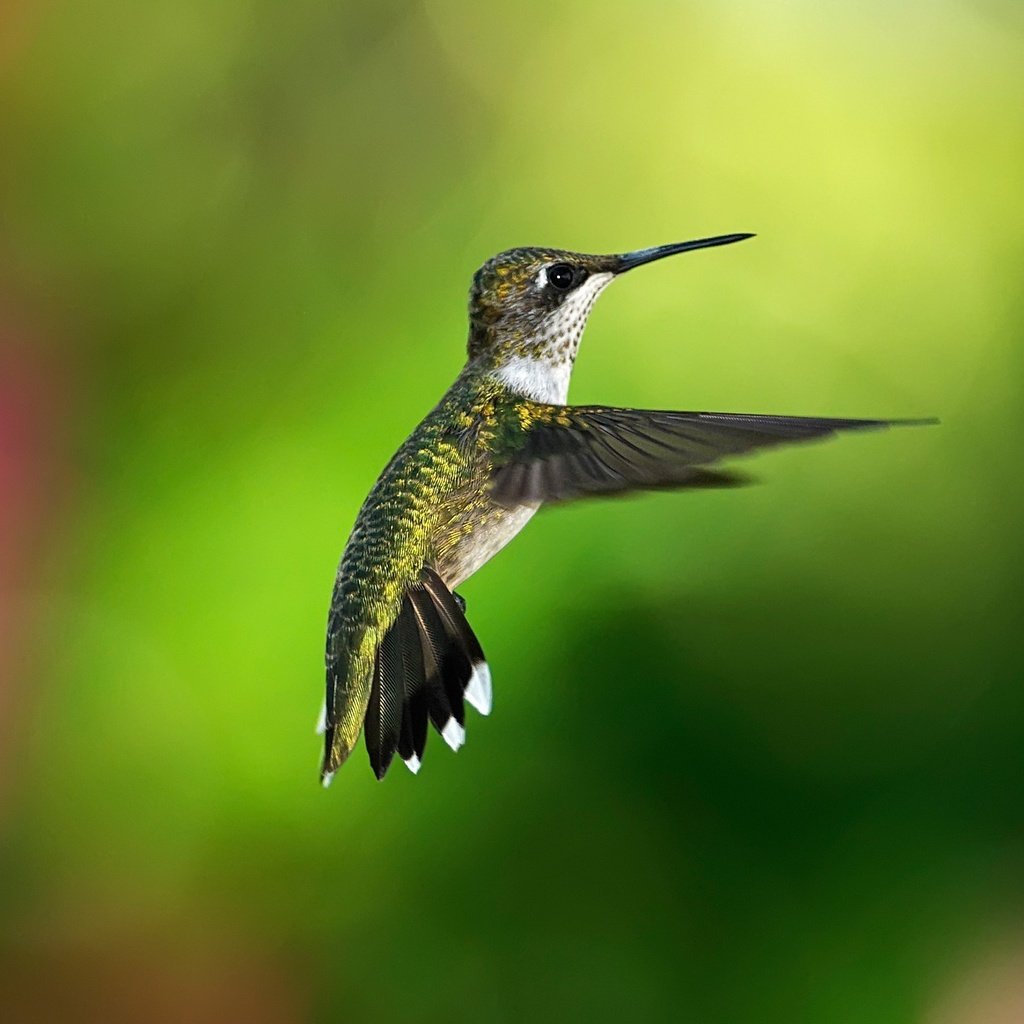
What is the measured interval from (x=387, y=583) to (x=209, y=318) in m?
0.94

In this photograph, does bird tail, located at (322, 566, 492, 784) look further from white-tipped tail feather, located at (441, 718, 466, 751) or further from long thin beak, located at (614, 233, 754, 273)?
long thin beak, located at (614, 233, 754, 273)

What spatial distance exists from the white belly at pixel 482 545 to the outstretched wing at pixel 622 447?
3cm

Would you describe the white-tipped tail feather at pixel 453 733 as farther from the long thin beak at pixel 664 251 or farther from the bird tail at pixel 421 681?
the long thin beak at pixel 664 251

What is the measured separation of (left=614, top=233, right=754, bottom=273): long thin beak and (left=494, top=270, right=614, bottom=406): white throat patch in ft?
0.09

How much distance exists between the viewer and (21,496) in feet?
4.59

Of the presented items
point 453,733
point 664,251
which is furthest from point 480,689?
point 664,251

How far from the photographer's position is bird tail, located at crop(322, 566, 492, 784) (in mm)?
631

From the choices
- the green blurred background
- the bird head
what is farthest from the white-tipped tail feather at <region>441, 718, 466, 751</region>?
the green blurred background

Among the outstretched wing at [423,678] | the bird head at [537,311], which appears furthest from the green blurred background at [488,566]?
the outstretched wing at [423,678]

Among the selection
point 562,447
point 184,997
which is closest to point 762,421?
point 562,447

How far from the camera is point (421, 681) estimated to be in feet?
2.22

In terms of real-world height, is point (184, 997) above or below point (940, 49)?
below

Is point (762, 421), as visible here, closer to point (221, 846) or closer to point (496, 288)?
point (496, 288)

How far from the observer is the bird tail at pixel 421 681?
0.63 m
